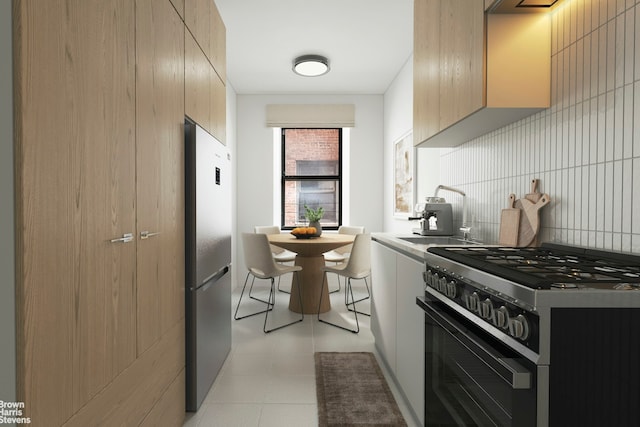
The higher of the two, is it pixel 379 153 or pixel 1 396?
pixel 379 153

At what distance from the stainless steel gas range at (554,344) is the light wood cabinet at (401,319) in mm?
634

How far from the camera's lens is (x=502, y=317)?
101 cm

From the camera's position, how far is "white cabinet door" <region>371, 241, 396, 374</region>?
239 centimetres

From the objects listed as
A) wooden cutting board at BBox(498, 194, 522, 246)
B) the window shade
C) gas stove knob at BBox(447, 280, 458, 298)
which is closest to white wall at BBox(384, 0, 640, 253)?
wooden cutting board at BBox(498, 194, 522, 246)

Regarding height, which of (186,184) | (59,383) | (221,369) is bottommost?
(221,369)

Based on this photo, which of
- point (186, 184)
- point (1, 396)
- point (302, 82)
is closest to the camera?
point (1, 396)

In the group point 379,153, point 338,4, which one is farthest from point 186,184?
point 379,153

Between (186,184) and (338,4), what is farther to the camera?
(338,4)

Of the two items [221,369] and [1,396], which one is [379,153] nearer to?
[221,369]

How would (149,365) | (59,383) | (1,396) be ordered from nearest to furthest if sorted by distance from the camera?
(1,396), (59,383), (149,365)

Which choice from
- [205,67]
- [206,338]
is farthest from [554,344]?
[205,67]

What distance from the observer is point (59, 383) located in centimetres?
98

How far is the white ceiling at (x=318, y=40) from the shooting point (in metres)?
3.17

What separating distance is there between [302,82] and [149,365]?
Answer: 4090 millimetres
